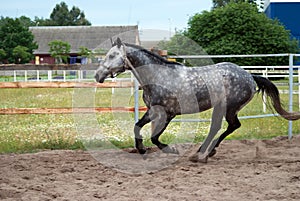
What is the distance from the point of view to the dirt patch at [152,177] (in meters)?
3.92

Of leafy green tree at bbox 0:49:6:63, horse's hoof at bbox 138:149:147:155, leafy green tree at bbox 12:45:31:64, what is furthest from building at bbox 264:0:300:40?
horse's hoof at bbox 138:149:147:155

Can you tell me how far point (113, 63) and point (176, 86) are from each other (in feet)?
2.61

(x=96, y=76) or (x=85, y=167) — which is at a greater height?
(x=96, y=76)

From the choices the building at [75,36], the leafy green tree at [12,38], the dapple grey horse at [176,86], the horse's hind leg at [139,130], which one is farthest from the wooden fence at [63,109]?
the building at [75,36]

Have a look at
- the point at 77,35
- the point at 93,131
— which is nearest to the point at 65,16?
the point at 77,35

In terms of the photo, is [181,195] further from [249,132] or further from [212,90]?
[249,132]

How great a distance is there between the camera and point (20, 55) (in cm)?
3488

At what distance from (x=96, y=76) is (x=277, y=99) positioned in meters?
2.47

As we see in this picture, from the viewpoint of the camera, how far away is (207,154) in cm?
536

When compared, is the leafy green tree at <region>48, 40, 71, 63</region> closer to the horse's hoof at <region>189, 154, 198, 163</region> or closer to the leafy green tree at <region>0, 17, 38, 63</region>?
the leafy green tree at <region>0, 17, 38, 63</region>

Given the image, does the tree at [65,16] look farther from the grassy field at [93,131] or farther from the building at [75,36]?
the grassy field at [93,131]

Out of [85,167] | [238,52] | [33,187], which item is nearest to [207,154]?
[85,167]

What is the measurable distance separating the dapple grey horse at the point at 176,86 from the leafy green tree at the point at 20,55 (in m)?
30.6

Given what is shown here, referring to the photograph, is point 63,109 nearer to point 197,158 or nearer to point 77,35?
point 197,158
